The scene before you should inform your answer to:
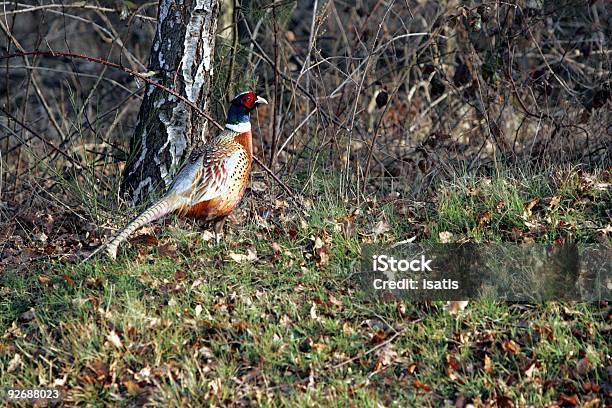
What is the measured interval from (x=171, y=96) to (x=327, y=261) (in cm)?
208

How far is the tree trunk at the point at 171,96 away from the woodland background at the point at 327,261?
29 cm

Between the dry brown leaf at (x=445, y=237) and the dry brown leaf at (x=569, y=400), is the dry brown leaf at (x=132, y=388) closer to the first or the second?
the dry brown leaf at (x=569, y=400)

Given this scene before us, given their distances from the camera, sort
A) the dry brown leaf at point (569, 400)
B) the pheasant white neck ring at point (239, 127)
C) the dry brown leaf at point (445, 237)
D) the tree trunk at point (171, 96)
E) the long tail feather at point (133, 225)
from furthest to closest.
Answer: the tree trunk at point (171, 96) → the pheasant white neck ring at point (239, 127) → the dry brown leaf at point (445, 237) → the long tail feather at point (133, 225) → the dry brown leaf at point (569, 400)

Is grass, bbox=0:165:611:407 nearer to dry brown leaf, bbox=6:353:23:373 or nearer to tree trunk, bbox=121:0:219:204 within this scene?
dry brown leaf, bbox=6:353:23:373

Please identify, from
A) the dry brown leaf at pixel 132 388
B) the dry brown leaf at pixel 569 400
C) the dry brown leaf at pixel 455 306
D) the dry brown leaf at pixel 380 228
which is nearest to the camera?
the dry brown leaf at pixel 569 400

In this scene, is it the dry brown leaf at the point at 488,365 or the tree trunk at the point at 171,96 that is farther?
the tree trunk at the point at 171,96

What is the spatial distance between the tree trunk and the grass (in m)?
1.02

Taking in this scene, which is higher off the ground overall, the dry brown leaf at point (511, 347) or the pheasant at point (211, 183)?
the pheasant at point (211, 183)

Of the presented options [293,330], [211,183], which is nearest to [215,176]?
[211,183]

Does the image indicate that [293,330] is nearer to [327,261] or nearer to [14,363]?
[327,261]

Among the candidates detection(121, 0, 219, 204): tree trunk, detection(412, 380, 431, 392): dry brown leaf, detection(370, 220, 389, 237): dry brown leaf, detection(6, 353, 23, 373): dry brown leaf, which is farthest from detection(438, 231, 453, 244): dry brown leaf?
detection(6, 353, 23, 373): dry brown leaf

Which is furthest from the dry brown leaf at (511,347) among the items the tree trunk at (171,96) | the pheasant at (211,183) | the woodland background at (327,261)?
the tree trunk at (171,96)

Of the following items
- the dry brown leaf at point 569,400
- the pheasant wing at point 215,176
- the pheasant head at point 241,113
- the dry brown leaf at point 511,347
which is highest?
the pheasant head at point 241,113

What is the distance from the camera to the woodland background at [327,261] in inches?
179
